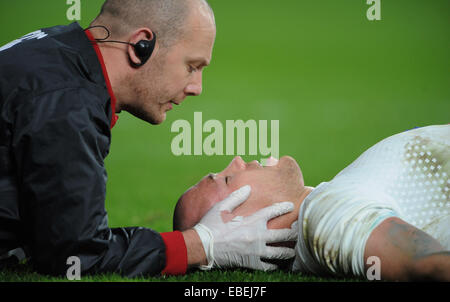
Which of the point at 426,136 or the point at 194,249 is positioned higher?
the point at 426,136

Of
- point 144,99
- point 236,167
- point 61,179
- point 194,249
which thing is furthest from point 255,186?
point 61,179

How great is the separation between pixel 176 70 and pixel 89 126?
0.69 metres

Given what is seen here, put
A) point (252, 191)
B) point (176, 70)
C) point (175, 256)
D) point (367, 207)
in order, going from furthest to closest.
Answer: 1. point (176, 70)
2. point (252, 191)
3. point (175, 256)
4. point (367, 207)

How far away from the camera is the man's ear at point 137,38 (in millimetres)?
2572

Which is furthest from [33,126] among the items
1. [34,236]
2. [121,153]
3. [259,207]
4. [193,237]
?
[121,153]

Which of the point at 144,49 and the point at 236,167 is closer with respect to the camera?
the point at 144,49

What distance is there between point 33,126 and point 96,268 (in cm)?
62

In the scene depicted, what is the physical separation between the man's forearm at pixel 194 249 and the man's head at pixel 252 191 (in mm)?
240

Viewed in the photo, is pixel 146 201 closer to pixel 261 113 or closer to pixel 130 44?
pixel 130 44

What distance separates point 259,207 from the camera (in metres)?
2.55

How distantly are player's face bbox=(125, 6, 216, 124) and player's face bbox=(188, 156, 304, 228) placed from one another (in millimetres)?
451

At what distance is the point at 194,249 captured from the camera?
237cm

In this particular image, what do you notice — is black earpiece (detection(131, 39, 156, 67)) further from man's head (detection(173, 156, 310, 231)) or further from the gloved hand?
the gloved hand

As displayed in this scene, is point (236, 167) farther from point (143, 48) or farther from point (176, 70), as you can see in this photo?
point (143, 48)
